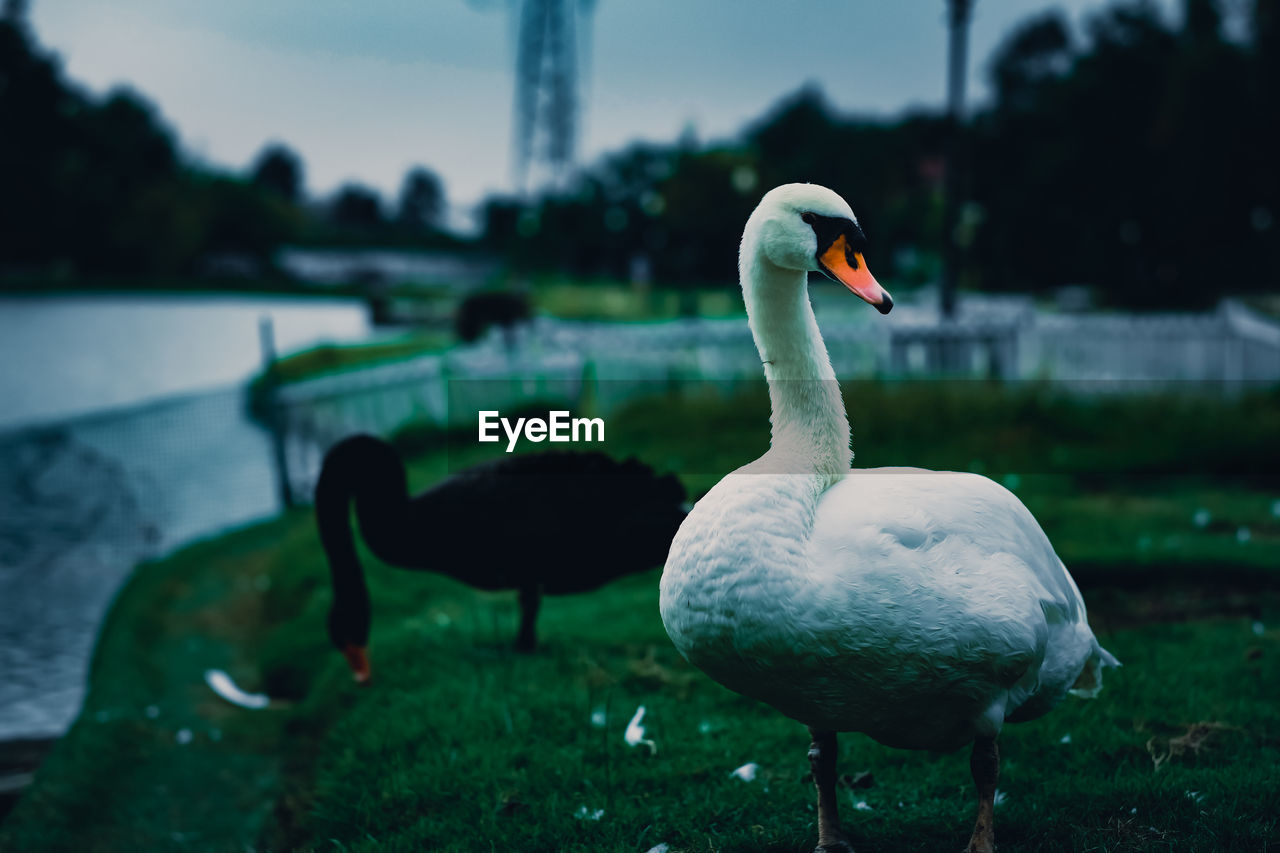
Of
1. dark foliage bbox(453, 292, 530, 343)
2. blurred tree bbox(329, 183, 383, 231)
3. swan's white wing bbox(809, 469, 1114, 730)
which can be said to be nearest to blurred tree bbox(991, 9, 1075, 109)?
dark foliage bbox(453, 292, 530, 343)

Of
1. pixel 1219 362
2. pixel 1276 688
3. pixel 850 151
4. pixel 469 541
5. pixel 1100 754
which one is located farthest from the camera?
pixel 850 151

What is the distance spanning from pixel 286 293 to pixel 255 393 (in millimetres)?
39939

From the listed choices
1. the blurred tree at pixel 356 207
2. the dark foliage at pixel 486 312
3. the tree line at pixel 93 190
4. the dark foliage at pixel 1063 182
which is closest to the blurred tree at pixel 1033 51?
the dark foliage at pixel 1063 182

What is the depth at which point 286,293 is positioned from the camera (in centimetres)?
4581

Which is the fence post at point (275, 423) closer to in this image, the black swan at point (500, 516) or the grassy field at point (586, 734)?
the grassy field at point (586, 734)

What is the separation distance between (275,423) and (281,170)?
9340cm

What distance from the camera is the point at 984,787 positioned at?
2574mm

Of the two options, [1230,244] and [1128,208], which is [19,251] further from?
[1230,244]

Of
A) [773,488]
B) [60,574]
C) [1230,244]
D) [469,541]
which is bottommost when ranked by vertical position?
[60,574]

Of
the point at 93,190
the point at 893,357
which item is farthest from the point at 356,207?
the point at 893,357

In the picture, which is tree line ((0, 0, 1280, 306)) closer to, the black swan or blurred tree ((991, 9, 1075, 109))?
blurred tree ((991, 9, 1075, 109))

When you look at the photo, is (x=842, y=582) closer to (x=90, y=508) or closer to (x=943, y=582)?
(x=943, y=582)

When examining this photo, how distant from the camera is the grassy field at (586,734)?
3.01 meters

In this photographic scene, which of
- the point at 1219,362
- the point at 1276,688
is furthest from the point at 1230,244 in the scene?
the point at 1276,688
